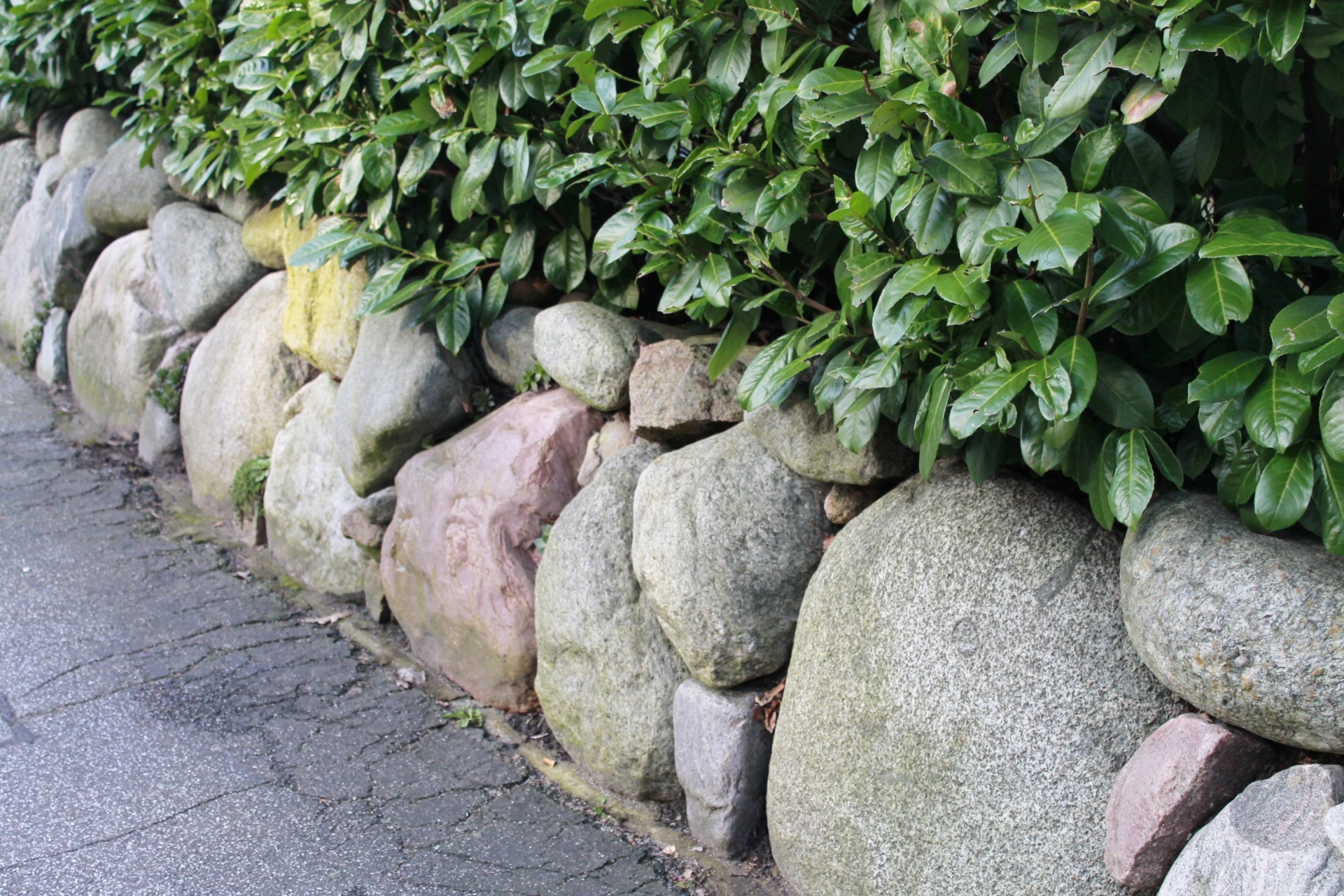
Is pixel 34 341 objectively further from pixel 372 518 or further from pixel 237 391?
pixel 372 518

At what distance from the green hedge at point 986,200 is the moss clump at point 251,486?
6.38 feet

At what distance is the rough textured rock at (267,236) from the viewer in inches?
200

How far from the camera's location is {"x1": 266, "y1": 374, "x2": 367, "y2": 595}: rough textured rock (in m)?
4.41

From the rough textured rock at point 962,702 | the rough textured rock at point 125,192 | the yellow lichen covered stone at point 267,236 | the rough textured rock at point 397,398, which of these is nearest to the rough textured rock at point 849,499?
the rough textured rock at point 962,702

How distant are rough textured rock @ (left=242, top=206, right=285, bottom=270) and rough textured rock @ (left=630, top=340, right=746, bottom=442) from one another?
2546 mm

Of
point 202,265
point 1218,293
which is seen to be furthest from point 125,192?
point 1218,293

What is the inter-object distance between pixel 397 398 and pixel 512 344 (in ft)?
1.56

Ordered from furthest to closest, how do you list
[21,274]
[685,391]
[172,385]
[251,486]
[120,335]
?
[21,274]
[120,335]
[172,385]
[251,486]
[685,391]

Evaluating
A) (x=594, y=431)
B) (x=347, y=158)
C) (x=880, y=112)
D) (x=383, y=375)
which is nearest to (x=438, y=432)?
(x=383, y=375)

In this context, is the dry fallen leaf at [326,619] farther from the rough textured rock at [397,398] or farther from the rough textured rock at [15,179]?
the rough textured rock at [15,179]

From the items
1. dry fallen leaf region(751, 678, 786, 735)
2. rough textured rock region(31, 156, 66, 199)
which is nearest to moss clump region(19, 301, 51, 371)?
rough textured rock region(31, 156, 66, 199)

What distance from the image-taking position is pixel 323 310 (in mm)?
4625

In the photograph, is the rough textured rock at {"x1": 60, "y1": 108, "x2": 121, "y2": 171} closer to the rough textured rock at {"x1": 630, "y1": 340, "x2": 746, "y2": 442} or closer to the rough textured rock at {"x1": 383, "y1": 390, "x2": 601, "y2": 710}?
the rough textured rock at {"x1": 383, "y1": 390, "x2": 601, "y2": 710}

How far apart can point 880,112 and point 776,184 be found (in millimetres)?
369
